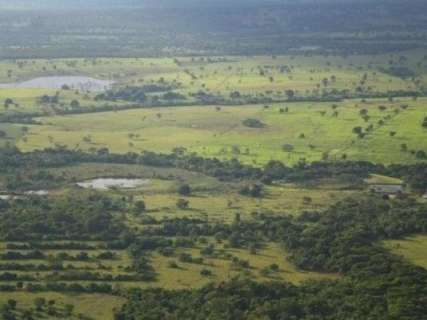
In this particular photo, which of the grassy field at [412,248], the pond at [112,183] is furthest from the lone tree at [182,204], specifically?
the grassy field at [412,248]

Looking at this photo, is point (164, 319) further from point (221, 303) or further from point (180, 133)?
point (180, 133)

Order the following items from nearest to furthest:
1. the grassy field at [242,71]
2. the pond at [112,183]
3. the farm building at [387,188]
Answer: the farm building at [387,188] → the pond at [112,183] → the grassy field at [242,71]

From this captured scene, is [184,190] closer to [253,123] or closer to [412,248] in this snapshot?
[412,248]

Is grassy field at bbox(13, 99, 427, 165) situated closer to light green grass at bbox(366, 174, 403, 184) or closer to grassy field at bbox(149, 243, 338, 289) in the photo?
light green grass at bbox(366, 174, 403, 184)

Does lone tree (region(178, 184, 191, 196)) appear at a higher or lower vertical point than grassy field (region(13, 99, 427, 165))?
lower

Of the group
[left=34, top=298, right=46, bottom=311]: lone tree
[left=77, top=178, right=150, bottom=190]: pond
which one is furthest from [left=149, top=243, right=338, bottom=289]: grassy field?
[left=77, top=178, right=150, bottom=190]: pond

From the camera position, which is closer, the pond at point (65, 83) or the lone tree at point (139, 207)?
the lone tree at point (139, 207)

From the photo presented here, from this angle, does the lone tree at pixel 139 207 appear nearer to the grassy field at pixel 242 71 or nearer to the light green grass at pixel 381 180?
the light green grass at pixel 381 180
